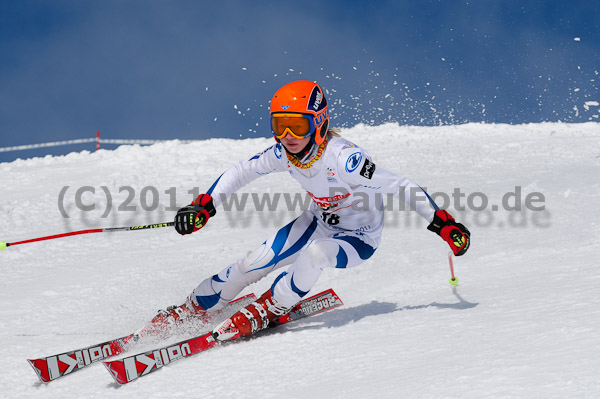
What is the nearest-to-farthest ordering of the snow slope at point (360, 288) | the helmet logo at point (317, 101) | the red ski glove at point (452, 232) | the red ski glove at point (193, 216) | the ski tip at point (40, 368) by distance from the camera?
the snow slope at point (360, 288) < the ski tip at point (40, 368) < the red ski glove at point (452, 232) < the helmet logo at point (317, 101) < the red ski glove at point (193, 216)

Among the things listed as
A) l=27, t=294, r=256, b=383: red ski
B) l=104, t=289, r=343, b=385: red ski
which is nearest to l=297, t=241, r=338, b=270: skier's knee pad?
l=104, t=289, r=343, b=385: red ski

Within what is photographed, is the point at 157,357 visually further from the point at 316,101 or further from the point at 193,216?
the point at 316,101

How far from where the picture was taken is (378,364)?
3133mm

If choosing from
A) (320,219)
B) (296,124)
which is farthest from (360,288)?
(296,124)

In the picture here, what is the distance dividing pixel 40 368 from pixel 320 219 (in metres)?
2.04

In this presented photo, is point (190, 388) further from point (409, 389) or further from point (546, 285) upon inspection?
point (546, 285)

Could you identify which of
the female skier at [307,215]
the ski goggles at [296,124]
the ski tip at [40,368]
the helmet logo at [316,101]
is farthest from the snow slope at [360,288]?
the helmet logo at [316,101]

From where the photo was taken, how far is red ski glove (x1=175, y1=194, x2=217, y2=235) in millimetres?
4098

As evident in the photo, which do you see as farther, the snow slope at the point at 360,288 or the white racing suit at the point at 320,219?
the white racing suit at the point at 320,219

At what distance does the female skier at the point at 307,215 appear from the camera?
12.8 feet

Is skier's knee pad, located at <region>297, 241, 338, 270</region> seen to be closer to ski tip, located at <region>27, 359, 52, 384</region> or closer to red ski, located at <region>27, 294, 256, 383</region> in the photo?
red ski, located at <region>27, 294, 256, 383</region>

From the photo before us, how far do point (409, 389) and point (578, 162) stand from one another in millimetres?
8638

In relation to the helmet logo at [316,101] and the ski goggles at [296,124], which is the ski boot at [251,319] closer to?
the ski goggles at [296,124]

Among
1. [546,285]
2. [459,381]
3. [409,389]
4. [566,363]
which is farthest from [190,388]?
[546,285]
